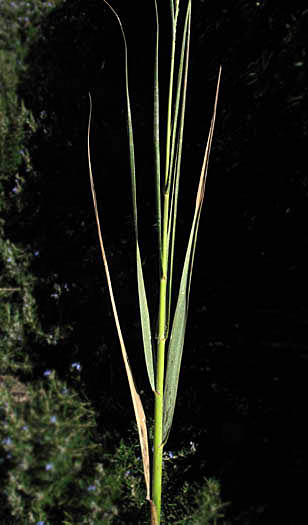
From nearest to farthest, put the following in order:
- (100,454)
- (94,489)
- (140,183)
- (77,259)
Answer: (94,489) < (100,454) < (140,183) < (77,259)

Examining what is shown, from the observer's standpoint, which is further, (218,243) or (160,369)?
(218,243)

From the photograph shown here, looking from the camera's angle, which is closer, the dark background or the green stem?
the green stem

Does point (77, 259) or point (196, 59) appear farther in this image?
point (77, 259)

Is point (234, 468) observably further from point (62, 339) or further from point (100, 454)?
point (62, 339)

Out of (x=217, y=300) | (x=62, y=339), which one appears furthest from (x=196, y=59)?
(x=62, y=339)

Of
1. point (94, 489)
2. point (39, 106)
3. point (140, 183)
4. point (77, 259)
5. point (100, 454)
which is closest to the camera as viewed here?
point (94, 489)

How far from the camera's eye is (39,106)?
73.2 inches

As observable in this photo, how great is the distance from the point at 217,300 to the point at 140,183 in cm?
51

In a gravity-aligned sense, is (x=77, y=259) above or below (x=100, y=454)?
above

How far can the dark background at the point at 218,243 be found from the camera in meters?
1.17

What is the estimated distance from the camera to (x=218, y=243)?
1.34 meters

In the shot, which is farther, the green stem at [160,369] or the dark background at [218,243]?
the dark background at [218,243]

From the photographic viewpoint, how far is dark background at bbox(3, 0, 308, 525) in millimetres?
1167

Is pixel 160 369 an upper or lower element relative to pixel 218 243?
lower
